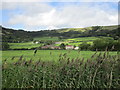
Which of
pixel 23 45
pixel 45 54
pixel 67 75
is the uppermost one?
pixel 23 45

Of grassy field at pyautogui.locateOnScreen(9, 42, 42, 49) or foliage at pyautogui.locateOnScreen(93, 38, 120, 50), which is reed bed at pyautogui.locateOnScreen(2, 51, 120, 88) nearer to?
foliage at pyautogui.locateOnScreen(93, 38, 120, 50)

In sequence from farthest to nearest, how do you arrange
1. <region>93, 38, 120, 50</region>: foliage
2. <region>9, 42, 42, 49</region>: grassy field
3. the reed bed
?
<region>9, 42, 42, 49</region>: grassy field
<region>93, 38, 120, 50</region>: foliage
the reed bed

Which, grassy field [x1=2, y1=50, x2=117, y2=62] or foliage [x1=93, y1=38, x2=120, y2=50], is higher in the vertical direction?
foliage [x1=93, y1=38, x2=120, y2=50]

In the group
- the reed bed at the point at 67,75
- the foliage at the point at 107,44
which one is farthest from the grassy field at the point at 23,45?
the foliage at the point at 107,44

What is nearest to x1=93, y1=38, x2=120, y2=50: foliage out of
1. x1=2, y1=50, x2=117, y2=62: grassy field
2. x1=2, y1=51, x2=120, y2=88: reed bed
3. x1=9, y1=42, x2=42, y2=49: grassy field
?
x1=2, y1=50, x2=117, y2=62: grassy field

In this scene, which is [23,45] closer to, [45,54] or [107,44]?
[45,54]

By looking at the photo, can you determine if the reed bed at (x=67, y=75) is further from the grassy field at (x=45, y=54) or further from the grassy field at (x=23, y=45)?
the grassy field at (x=23, y=45)

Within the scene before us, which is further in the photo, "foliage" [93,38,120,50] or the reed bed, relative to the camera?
"foliage" [93,38,120,50]

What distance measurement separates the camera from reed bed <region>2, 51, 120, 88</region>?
3.32 m

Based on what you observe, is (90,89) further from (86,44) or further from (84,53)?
(86,44)

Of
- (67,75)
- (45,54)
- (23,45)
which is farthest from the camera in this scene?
(23,45)

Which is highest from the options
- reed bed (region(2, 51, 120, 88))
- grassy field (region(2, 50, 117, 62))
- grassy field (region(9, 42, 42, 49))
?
grassy field (region(9, 42, 42, 49))

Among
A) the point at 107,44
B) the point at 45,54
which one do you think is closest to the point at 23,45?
the point at 45,54

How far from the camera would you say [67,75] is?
3.33 metres
